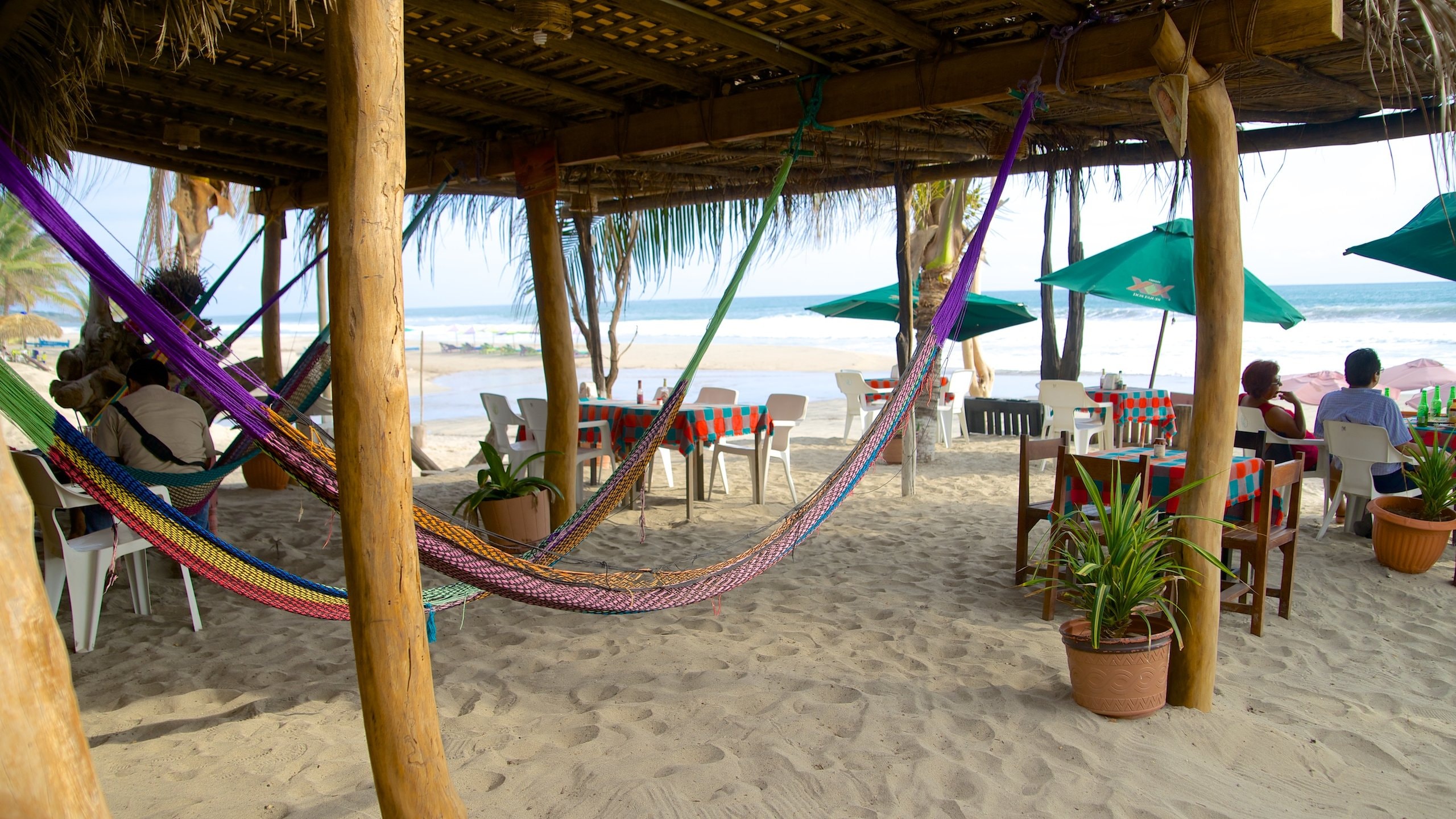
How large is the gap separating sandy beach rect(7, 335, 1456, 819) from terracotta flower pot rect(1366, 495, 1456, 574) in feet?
0.20

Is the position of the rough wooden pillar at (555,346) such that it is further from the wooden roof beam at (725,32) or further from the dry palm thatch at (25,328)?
the dry palm thatch at (25,328)

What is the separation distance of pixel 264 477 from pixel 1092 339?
813 inches

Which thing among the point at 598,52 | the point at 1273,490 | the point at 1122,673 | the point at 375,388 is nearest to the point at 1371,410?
the point at 1273,490

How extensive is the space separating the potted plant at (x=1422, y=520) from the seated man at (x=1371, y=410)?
0.87ft

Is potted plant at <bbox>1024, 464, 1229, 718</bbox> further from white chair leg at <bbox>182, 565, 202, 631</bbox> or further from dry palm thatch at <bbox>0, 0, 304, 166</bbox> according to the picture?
white chair leg at <bbox>182, 565, 202, 631</bbox>

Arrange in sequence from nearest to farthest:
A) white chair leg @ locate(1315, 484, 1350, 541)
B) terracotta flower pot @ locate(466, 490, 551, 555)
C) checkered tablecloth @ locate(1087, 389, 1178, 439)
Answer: terracotta flower pot @ locate(466, 490, 551, 555), white chair leg @ locate(1315, 484, 1350, 541), checkered tablecloth @ locate(1087, 389, 1178, 439)

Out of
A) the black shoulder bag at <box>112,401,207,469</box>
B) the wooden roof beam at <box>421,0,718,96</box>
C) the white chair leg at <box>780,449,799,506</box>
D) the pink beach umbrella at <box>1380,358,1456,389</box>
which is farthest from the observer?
the pink beach umbrella at <box>1380,358,1456,389</box>

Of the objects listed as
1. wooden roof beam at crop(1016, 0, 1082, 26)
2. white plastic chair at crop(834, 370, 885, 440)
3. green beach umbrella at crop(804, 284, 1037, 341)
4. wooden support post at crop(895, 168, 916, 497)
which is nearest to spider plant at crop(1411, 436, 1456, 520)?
wooden support post at crop(895, 168, 916, 497)

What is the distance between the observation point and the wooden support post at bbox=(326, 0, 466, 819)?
1.33 metres

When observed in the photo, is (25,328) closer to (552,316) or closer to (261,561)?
(552,316)

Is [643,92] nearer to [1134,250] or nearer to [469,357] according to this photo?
[1134,250]

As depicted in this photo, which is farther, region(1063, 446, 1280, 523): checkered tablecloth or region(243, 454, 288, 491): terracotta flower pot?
region(243, 454, 288, 491): terracotta flower pot

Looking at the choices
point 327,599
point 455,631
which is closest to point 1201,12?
point 327,599

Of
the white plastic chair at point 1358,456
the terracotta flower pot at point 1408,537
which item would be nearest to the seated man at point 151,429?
the terracotta flower pot at point 1408,537
